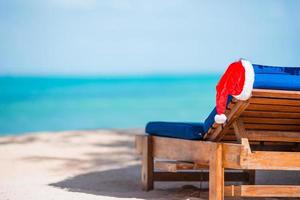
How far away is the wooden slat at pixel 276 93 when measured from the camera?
447 cm

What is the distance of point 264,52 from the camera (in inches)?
1540

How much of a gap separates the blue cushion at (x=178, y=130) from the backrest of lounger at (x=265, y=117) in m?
0.13

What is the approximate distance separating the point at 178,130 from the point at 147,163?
629 millimetres

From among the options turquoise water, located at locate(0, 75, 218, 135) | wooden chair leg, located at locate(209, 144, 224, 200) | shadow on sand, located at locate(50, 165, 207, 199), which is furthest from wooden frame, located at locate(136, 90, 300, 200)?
turquoise water, located at locate(0, 75, 218, 135)

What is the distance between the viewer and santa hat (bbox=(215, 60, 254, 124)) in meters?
4.38

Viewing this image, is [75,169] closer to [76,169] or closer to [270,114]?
[76,169]

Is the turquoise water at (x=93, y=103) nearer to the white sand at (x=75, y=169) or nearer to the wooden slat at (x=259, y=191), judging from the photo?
the white sand at (x=75, y=169)

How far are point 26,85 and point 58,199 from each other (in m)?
A: 42.4

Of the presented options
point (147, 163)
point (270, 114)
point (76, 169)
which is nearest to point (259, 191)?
point (270, 114)

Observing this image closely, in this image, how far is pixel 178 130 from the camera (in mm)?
5391

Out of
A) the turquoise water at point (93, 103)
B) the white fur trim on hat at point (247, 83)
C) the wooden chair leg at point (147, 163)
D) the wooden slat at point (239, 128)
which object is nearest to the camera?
the white fur trim on hat at point (247, 83)

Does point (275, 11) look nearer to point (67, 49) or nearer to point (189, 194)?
point (67, 49)

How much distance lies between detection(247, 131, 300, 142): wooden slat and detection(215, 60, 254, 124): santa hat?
29cm

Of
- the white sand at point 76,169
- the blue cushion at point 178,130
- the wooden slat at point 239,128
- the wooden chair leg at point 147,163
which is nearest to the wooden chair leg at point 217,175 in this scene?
the wooden slat at point 239,128
